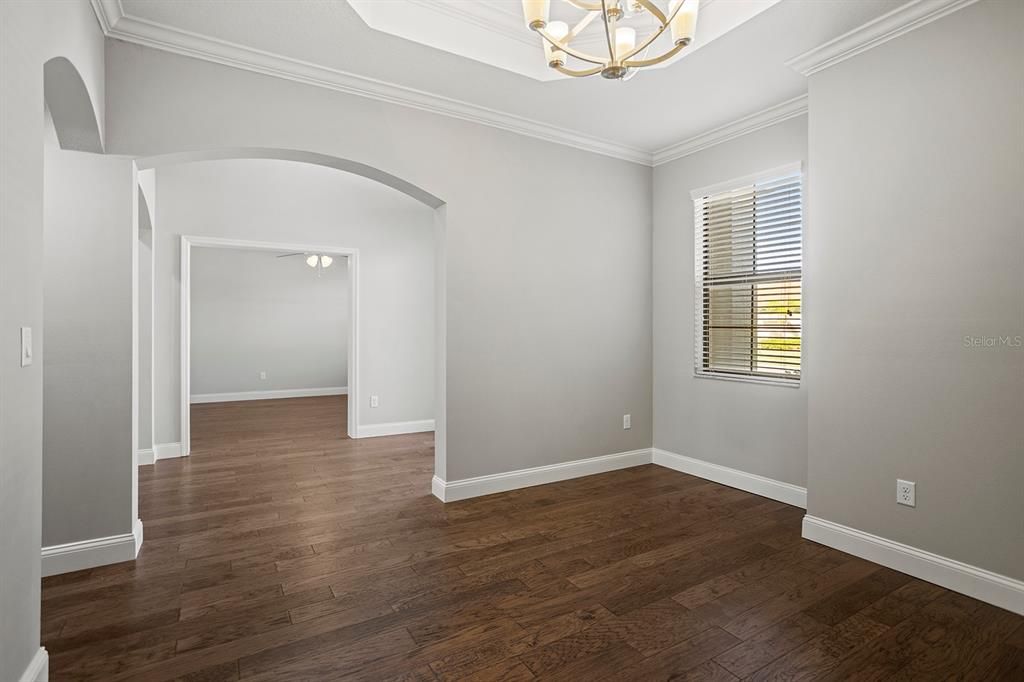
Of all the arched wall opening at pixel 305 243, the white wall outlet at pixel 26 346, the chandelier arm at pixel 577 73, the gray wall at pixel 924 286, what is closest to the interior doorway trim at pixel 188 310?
the arched wall opening at pixel 305 243

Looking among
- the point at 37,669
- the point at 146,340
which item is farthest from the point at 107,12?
the point at 146,340

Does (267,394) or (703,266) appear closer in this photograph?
(703,266)

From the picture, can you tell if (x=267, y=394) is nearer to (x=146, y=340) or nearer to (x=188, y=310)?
(x=188, y=310)

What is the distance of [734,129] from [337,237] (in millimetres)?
4280

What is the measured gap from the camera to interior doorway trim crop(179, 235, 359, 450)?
16.5ft

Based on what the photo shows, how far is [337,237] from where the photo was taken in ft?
19.4

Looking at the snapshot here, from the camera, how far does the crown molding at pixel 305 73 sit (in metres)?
2.66

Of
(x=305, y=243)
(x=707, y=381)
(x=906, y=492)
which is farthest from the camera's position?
(x=305, y=243)

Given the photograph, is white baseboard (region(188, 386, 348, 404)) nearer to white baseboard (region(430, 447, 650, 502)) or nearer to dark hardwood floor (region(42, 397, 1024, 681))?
dark hardwood floor (region(42, 397, 1024, 681))

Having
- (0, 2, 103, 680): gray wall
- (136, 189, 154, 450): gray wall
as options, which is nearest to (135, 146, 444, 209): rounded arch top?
(0, 2, 103, 680): gray wall

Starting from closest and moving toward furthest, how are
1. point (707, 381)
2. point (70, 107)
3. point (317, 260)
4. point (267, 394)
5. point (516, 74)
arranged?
point (70, 107) < point (516, 74) < point (707, 381) < point (317, 260) < point (267, 394)

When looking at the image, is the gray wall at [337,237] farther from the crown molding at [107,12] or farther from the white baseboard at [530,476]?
the white baseboard at [530,476]

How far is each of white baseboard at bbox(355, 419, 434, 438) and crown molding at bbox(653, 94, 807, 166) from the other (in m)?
4.06

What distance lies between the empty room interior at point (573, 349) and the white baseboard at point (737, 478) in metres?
0.03
